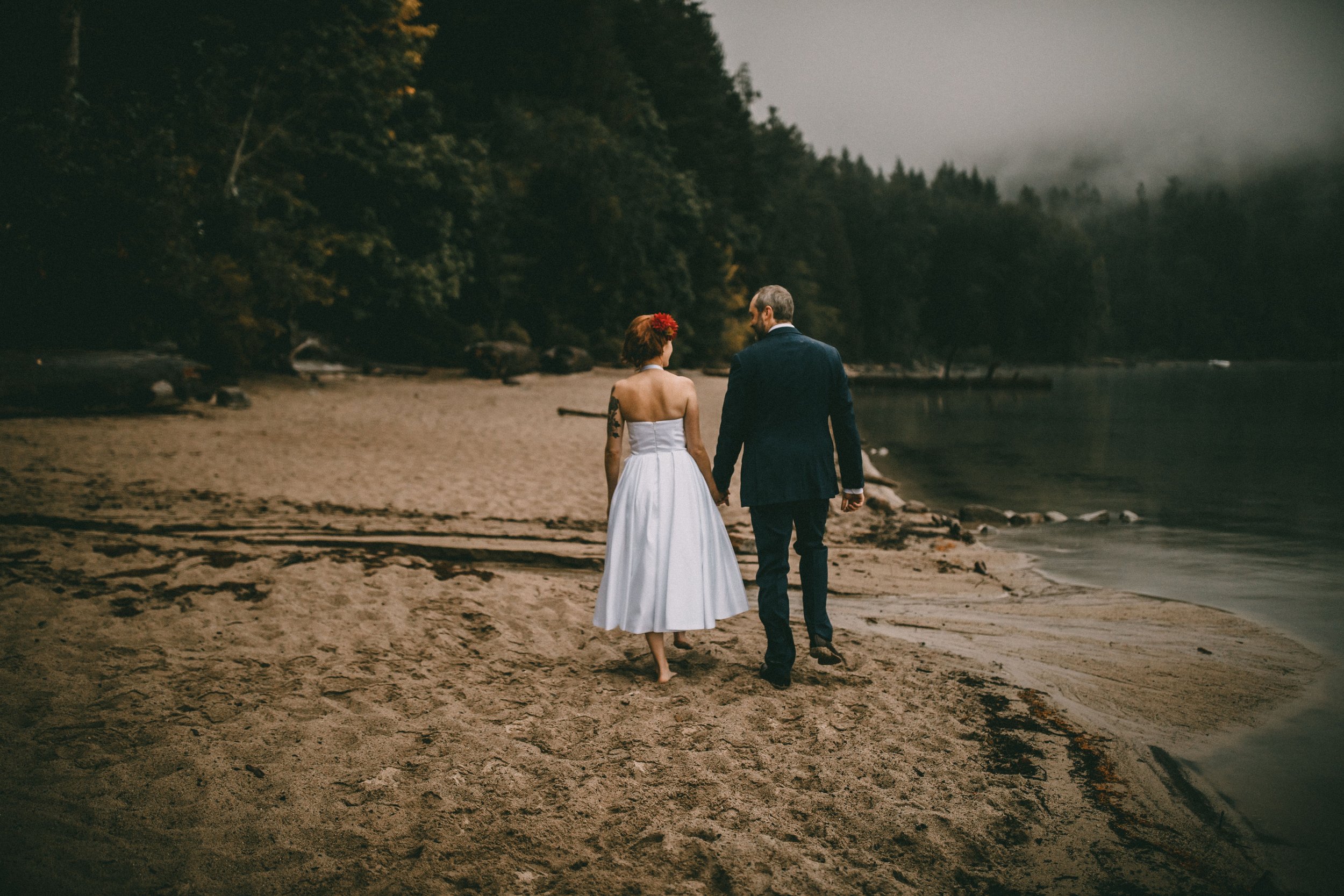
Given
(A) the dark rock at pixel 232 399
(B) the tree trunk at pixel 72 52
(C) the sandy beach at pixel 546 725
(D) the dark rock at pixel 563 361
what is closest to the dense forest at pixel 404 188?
(B) the tree trunk at pixel 72 52

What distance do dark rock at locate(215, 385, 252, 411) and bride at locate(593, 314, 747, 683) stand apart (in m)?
16.1

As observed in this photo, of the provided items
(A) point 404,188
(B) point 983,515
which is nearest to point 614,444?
(B) point 983,515

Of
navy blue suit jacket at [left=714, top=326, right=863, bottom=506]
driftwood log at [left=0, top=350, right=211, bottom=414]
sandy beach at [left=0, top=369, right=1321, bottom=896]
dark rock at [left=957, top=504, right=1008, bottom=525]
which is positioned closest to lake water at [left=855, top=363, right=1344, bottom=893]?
sandy beach at [left=0, top=369, right=1321, bottom=896]

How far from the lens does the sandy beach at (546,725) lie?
10.1 feet

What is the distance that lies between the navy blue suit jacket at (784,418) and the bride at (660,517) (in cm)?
24

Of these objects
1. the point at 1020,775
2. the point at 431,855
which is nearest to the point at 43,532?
the point at 431,855

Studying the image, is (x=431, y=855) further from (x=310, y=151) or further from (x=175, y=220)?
(x=310, y=151)

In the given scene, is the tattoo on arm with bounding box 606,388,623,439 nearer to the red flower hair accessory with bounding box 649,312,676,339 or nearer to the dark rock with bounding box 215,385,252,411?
the red flower hair accessory with bounding box 649,312,676,339

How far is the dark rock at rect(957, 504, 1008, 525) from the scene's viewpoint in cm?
1367

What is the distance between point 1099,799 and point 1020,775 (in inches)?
12.8

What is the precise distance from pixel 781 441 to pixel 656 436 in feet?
2.34

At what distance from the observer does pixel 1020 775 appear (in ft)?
12.5

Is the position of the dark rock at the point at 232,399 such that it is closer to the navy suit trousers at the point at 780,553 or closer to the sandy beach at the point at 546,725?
the sandy beach at the point at 546,725

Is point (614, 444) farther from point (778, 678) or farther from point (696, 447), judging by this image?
point (778, 678)
